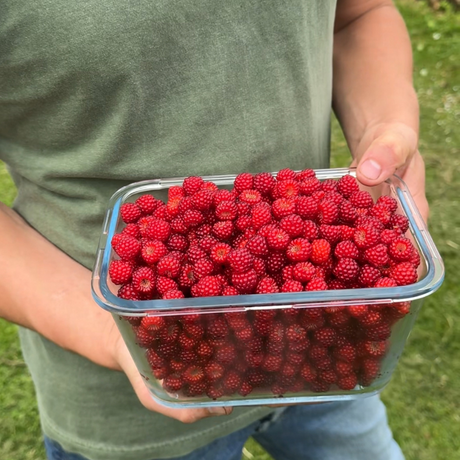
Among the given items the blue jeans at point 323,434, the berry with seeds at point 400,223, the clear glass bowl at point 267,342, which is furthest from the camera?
the blue jeans at point 323,434

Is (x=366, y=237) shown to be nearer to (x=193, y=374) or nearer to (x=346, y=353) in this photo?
(x=346, y=353)

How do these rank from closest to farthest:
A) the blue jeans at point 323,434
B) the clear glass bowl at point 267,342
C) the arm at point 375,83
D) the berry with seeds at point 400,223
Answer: the clear glass bowl at point 267,342, the berry with seeds at point 400,223, the arm at point 375,83, the blue jeans at point 323,434

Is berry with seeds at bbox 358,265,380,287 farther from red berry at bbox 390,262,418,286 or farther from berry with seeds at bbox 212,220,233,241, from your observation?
berry with seeds at bbox 212,220,233,241

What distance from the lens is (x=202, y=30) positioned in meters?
0.68

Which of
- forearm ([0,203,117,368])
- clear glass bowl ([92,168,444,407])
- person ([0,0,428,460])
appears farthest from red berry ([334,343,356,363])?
forearm ([0,203,117,368])

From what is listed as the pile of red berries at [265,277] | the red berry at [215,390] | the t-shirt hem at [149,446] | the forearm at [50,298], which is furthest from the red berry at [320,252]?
the t-shirt hem at [149,446]

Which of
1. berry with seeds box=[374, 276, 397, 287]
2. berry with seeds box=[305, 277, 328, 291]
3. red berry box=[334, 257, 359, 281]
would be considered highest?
berry with seeds box=[305, 277, 328, 291]

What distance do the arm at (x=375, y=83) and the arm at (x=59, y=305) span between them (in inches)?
19.3

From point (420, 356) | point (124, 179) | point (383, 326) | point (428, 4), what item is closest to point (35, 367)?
point (124, 179)

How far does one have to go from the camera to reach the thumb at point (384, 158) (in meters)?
0.73

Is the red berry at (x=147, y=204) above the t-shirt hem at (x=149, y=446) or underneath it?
above

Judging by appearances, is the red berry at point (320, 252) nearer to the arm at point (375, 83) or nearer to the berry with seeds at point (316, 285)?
the berry with seeds at point (316, 285)

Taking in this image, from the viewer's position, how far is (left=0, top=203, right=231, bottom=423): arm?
73 centimetres

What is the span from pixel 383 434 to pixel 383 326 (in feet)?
1.90
